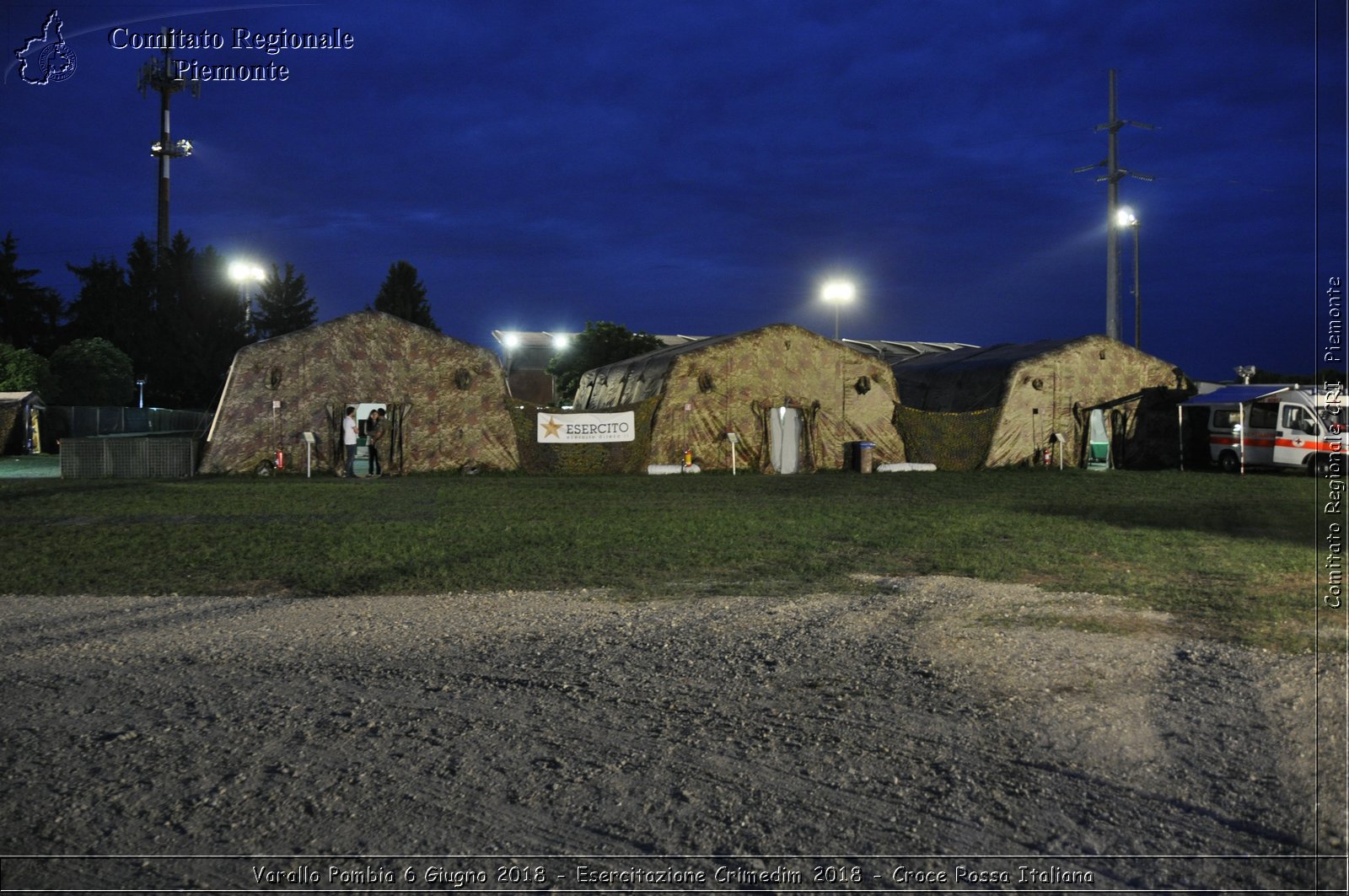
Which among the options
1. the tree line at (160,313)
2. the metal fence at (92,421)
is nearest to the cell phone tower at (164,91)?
the tree line at (160,313)

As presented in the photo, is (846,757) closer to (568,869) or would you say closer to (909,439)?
(568,869)

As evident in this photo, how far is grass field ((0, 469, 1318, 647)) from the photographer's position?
9.00 meters

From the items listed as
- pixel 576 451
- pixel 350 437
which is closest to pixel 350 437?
pixel 350 437

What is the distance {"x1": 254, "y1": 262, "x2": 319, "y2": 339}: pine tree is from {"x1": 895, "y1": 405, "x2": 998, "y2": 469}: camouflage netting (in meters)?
52.8

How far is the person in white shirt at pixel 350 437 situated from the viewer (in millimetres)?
25094

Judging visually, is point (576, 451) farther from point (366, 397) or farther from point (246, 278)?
point (246, 278)

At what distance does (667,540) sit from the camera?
39.8ft

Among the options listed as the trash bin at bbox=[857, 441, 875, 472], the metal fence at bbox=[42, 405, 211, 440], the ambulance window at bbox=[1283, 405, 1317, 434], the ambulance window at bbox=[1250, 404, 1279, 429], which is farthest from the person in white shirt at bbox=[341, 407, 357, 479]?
the ambulance window at bbox=[1283, 405, 1317, 434]

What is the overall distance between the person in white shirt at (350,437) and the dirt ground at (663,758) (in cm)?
1823

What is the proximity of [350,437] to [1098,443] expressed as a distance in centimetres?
2168

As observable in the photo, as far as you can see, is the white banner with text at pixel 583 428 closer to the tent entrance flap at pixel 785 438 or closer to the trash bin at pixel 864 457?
the tent entrance flap at pixel 785 438

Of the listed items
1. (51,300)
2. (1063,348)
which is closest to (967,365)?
(1063,348)

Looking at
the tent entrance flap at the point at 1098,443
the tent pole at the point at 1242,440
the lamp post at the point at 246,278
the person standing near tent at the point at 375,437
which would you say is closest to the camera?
the person standing near tent at the point at 375,437

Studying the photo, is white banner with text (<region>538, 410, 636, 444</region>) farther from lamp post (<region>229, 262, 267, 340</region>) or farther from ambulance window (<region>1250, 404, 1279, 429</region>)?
lamp post (<region>229, 262, 267, 340</region>)
